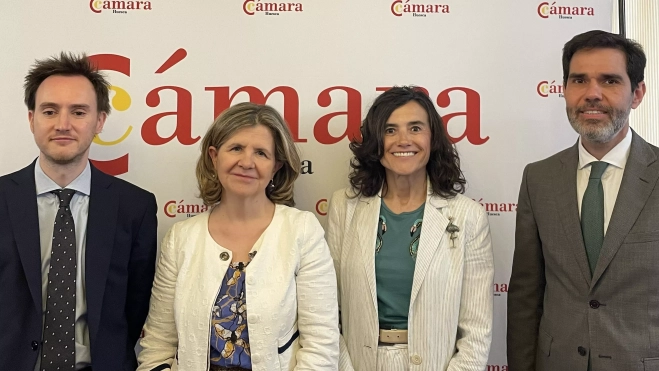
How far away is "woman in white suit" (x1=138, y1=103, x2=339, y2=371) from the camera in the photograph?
180 centimetres

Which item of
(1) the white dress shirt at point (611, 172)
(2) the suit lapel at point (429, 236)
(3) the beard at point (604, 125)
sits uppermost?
(3) the beard at point (604, 125)

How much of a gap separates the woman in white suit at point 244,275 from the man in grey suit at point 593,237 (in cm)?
81

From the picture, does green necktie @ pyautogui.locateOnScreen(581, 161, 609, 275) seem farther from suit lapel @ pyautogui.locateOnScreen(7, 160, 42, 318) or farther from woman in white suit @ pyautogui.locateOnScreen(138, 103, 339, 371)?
suit lapel @ pyautogui.locateOnScreen(7, 160, 42, 318)

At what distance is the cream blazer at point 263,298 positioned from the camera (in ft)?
5.86

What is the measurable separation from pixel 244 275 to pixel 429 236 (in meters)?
0.72

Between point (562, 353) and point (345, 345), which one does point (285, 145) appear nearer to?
point (345, 345)

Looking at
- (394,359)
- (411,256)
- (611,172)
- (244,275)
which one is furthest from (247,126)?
(611,172)

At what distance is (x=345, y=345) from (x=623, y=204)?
1.15m

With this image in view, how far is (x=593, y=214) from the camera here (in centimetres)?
190

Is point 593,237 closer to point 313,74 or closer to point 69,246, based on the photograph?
point 313,74

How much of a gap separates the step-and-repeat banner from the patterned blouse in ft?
2.73

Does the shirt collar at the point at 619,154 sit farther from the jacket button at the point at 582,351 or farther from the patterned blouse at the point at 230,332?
the patterned blouse at the point at 230,332

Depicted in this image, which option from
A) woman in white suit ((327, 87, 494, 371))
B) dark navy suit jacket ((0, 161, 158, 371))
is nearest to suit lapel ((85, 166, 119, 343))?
dark navy suit jacket ((0, 161, 158, 371))

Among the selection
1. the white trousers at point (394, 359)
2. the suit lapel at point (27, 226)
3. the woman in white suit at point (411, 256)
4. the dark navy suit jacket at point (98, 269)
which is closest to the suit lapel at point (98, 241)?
the dark navy suit jacket at point (98, 269)
